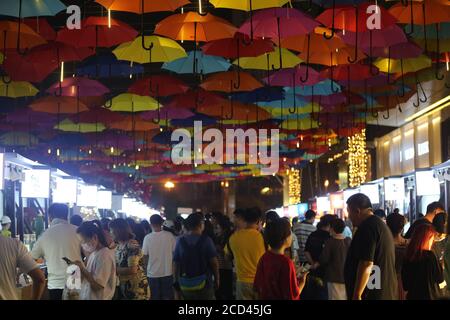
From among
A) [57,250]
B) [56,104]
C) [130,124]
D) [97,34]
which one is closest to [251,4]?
[97,34]

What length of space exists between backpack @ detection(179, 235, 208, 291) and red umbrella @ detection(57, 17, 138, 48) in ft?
10.1

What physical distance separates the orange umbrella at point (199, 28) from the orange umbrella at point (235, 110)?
3983 mm

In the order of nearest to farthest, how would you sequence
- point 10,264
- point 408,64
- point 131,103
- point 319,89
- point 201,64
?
point 10,264, point 408,64, point 201,64, point 319,89, point 131,103

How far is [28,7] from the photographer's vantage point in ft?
27.2

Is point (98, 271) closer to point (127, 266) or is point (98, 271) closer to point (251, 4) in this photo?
point (127, 266)

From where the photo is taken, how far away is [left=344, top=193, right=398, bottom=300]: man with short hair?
5570 millimetres

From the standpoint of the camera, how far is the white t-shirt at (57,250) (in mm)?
7867

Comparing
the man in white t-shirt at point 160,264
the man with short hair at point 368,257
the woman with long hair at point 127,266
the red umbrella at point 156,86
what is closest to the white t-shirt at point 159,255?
the man in white t-shirt at point 160,264

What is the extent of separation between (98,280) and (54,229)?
1.52 m

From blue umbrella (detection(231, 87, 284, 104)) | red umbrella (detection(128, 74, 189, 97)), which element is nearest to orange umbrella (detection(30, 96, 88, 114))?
red umbrella (detection(128, 74, 189, 97))

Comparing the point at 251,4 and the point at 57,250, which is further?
the point at 251,4

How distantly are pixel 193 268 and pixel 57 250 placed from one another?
142 centimetres

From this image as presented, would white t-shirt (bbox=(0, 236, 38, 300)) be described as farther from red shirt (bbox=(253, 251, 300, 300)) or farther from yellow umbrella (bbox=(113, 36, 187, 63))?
yellow umbrella (bbox=(113, 36, 187, 63))

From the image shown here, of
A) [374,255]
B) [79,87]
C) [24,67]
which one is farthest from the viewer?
[79,87]
